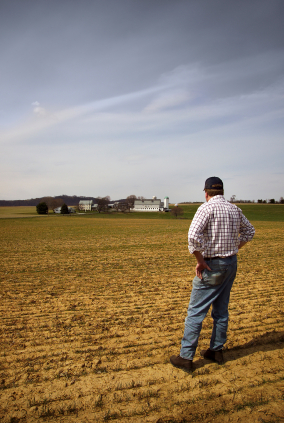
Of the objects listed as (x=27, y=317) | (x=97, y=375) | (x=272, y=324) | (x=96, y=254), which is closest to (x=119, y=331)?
(x=97, y=375)

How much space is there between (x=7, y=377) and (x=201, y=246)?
122 inches

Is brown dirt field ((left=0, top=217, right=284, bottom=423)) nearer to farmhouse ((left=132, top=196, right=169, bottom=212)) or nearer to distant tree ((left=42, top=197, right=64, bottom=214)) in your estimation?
distant tree ((left=42, top=197, right=64, bottom=214))

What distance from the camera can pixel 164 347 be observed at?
4.16 meters

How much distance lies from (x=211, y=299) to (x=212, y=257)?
575 mm

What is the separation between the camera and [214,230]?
3242 millimetres

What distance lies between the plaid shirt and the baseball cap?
0.26 meters

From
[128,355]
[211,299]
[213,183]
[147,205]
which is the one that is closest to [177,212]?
[147,205]

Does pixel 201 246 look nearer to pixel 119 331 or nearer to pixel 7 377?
pixel 119 331

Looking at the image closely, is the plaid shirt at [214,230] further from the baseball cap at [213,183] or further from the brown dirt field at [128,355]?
the brown dirt field at [128,355]

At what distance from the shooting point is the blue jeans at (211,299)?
326 cm

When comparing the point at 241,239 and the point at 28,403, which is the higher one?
the point at 241,239

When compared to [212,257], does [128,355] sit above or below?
below

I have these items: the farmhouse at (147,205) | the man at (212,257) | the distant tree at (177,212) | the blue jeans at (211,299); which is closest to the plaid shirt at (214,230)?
the man at (212,257)

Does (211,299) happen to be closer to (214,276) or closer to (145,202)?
(214,276)
